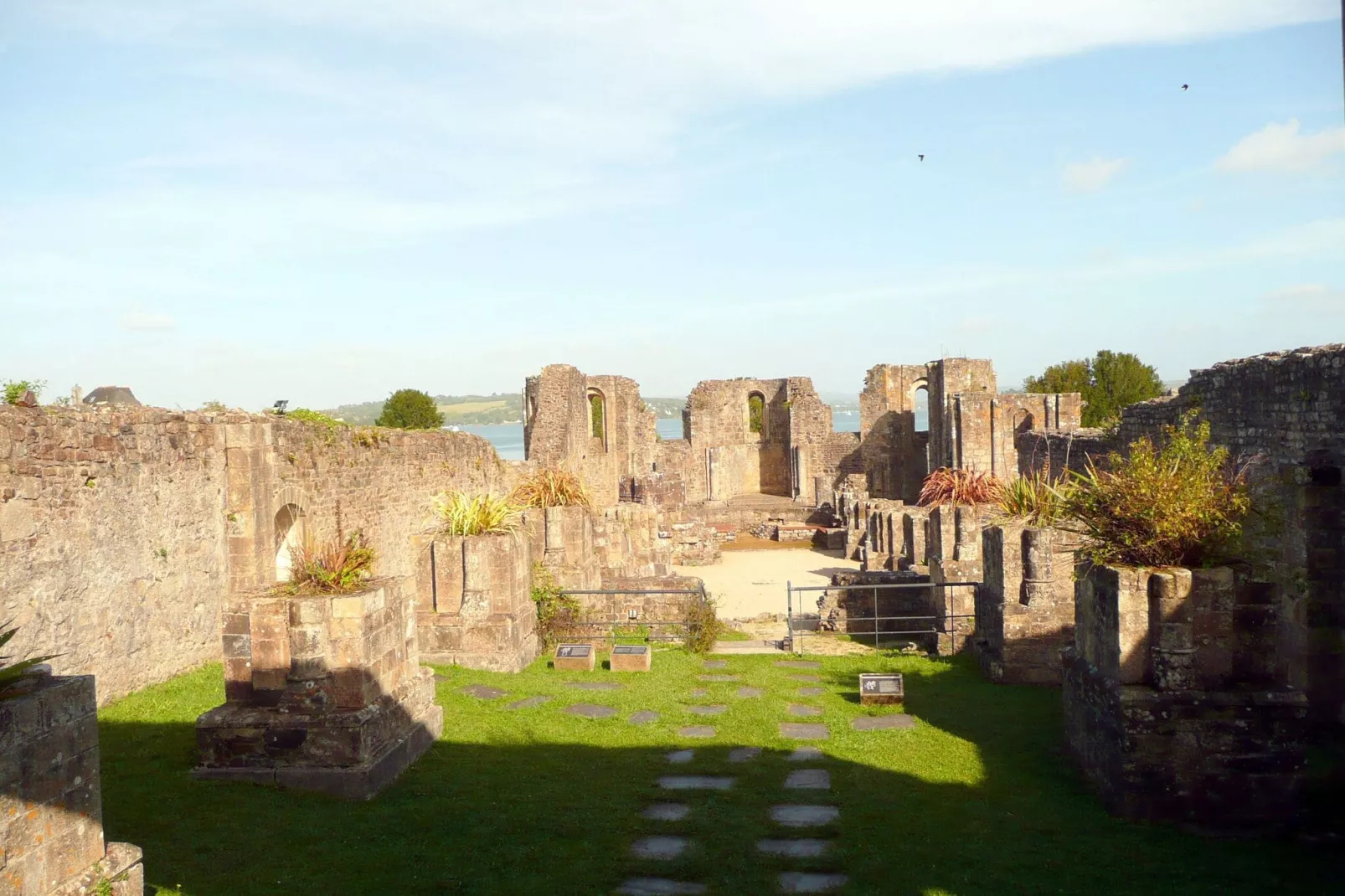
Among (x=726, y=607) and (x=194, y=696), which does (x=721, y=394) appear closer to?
(x=726, y=607)

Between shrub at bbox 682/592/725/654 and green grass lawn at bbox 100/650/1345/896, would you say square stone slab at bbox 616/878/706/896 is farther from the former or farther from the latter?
shrub at bbox 682/592/725/654

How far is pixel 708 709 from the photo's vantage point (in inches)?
388

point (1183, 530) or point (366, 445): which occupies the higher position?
point (366, 445)

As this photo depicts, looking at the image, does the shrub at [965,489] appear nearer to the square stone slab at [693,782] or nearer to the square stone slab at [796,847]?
the square stone slab at [693,782]

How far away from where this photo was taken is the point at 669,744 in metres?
8.62

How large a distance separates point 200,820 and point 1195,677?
249 inches

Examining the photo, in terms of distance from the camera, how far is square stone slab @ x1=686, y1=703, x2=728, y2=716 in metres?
9.68

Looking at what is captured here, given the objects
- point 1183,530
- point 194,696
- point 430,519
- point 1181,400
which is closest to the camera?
point 1183,530

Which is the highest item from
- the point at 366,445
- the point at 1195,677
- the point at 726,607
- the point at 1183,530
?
the point at 366,445

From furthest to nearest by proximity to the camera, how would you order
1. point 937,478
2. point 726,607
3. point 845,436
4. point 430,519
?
point 845,436
point 937,478
point 726,607
point 430,519

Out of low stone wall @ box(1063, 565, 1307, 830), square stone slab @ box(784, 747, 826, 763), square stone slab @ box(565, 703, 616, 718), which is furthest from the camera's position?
square stone slab @ box(565, 703, 616, 718)

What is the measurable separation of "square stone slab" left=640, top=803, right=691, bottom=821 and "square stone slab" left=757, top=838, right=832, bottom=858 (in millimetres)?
688

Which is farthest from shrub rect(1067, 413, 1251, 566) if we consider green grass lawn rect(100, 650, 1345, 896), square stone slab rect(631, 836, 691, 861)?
square stone slab rect(631, 836, 691, 861)

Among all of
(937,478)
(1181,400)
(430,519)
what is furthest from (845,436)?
(1181,400)
